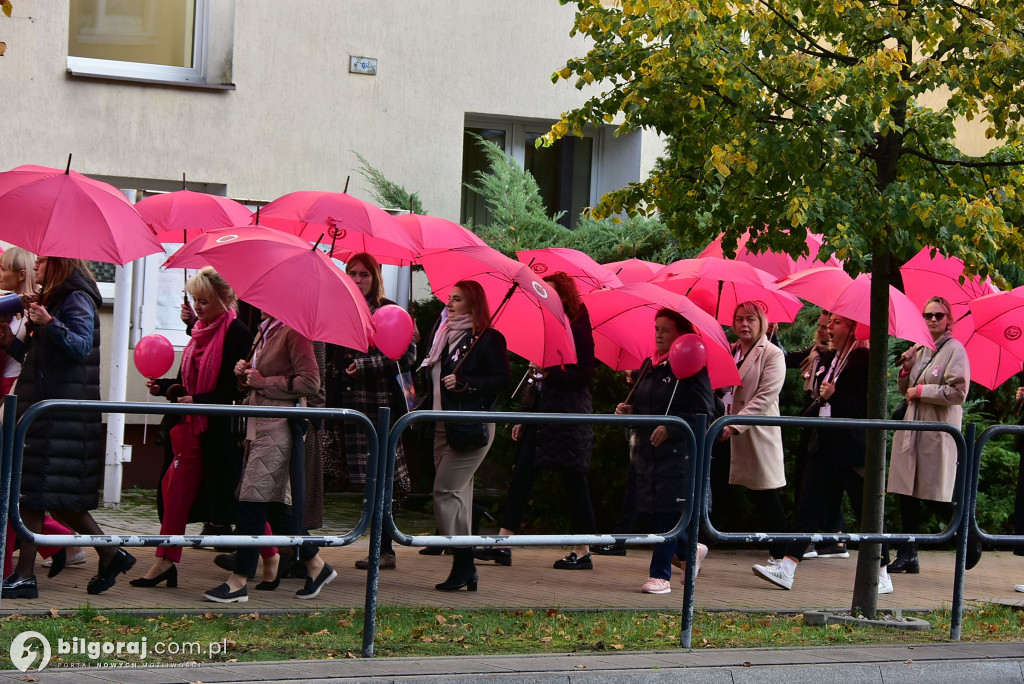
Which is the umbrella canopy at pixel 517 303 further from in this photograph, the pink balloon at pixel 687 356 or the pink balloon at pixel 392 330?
the pink balloon at pixel 687 356

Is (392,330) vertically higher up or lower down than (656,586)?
higher up

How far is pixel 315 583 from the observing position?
7016 mm

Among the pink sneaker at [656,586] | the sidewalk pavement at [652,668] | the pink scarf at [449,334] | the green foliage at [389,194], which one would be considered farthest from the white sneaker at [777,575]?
the green foliage at [389,194]

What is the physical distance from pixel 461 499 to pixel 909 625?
2530mm

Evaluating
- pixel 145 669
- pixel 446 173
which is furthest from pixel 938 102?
pixel 145 669

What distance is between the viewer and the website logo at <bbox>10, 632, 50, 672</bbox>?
16.5 ft

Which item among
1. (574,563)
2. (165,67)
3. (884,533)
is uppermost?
(165,67)

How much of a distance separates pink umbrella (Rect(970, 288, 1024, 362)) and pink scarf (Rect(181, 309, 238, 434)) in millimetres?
5367

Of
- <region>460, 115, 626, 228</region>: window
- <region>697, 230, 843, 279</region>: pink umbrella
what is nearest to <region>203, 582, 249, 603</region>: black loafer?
<region>697, 230, 843, 279</region>: pink umbrella

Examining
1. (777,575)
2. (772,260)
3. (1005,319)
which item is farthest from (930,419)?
(772,260)

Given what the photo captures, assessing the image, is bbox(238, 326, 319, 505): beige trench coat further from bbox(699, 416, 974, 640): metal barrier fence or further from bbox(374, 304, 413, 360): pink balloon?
bbox(699, 416, 974, 640): metal barrier fence

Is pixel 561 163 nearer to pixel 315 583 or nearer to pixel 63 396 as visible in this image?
pixel 315 583

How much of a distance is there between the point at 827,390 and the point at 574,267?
2.02m

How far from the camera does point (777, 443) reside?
8.65 m
